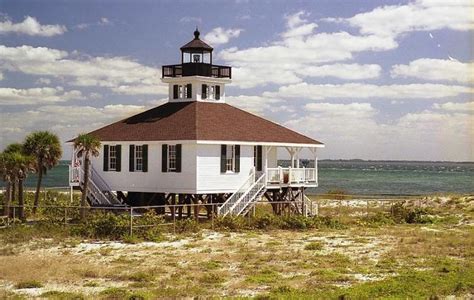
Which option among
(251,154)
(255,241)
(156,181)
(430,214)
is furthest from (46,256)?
(430,214)

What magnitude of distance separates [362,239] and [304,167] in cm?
1089

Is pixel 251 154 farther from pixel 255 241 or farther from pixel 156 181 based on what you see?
pixel 255 241

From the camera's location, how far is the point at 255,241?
2836 cm

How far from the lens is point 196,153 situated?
111 feet

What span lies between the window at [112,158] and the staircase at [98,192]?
2.76ft

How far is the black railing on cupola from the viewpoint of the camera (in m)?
39.4

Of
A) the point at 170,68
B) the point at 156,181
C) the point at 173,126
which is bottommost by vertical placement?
the point at 156,181

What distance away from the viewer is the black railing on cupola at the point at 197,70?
3944cm

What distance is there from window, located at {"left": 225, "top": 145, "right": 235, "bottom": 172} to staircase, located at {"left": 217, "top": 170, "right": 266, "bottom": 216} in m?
1.11

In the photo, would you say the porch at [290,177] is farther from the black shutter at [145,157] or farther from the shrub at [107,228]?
the shrub at [107,228]

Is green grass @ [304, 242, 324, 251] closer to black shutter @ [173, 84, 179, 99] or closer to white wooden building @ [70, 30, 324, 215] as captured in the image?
white wooden building @ [70, 30, 324, 215]

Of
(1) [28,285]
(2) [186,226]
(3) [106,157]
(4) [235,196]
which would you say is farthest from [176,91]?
(1) [28,285]

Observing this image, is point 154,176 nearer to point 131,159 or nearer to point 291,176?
point 131,159

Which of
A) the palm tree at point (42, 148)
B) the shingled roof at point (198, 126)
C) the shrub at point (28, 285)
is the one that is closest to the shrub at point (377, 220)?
the shingled roof at point (198, 126)
